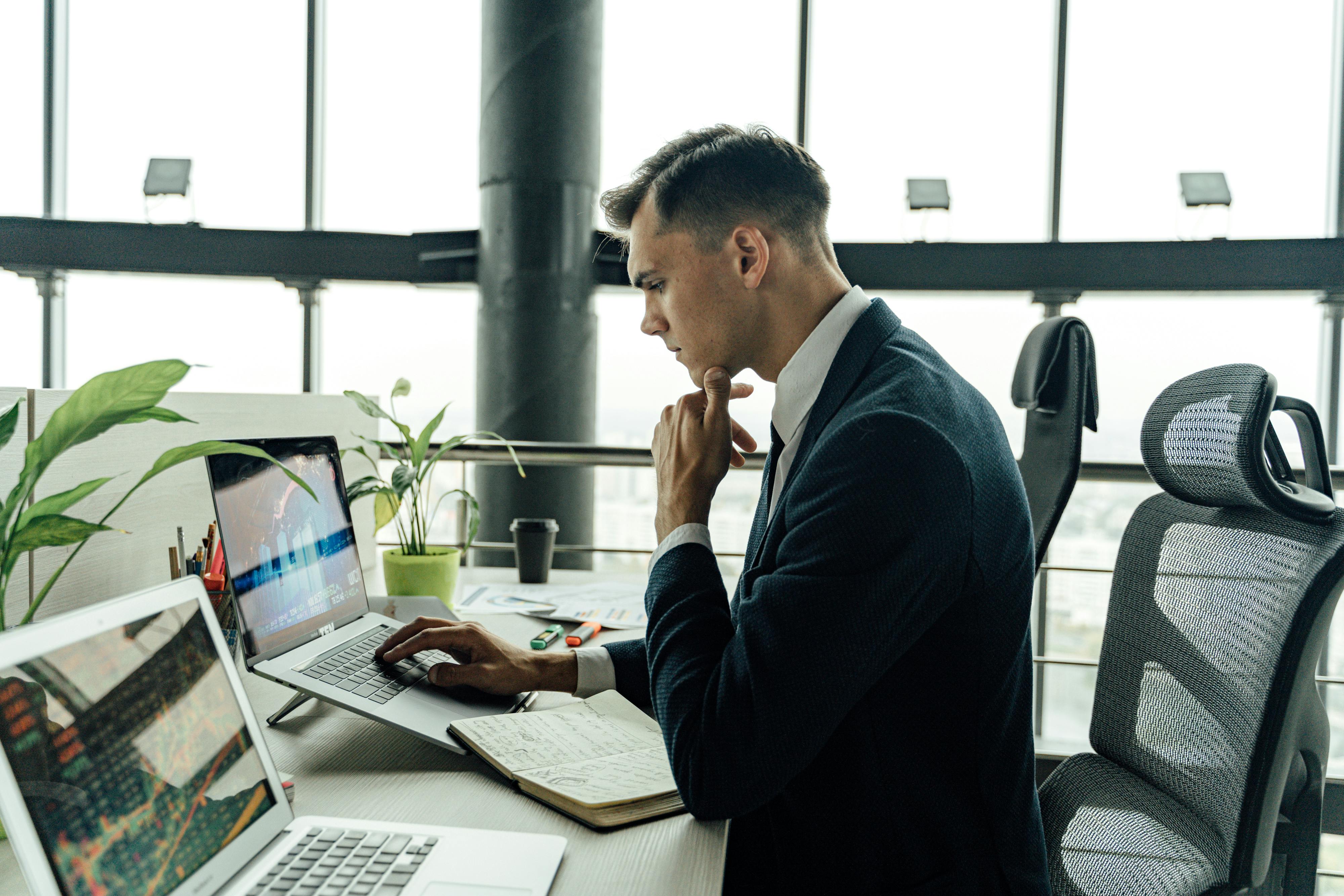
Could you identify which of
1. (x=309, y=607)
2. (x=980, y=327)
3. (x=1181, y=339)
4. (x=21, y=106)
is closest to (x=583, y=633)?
(x=309, y=607)

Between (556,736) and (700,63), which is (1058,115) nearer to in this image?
(700,63)

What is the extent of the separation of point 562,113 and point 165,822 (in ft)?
12.0

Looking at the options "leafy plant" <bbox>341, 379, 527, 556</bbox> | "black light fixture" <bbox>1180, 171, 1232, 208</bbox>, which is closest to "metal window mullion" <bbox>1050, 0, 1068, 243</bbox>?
"black light fixture" <bbox>1180, 171, 1232, 208</bbox>

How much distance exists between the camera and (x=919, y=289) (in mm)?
3814

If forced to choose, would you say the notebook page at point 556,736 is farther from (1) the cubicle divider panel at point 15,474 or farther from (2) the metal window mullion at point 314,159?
(2) the metal window mullion at point 314,159

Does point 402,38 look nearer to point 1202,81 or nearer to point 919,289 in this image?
point 919,289

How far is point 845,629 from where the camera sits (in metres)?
0.69

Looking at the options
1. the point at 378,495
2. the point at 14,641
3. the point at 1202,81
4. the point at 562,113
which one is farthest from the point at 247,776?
the point at 1202,81

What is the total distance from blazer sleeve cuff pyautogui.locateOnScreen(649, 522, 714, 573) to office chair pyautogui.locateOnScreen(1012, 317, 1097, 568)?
0.72m

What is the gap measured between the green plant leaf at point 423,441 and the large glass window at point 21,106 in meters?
3.54

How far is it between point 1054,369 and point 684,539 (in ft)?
2.97

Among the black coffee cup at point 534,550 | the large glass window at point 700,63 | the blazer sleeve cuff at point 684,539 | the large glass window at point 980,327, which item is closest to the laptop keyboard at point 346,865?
the blazer sleeve cuff at point 684,539

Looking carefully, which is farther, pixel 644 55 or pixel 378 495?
pixel 644 55

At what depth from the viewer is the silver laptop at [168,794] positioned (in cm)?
46
